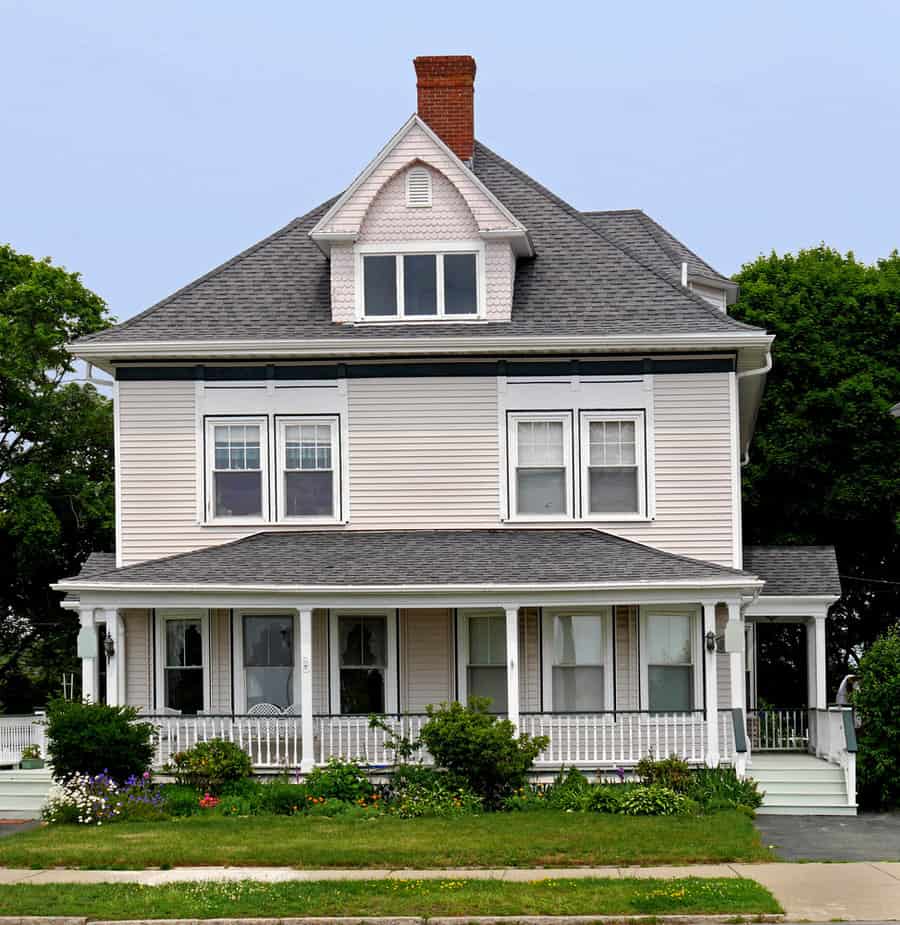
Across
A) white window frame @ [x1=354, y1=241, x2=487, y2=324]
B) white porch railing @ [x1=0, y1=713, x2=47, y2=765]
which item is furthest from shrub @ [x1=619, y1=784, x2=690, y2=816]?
white porch railing @ [x1=0, y1=713, x2=47, y2=765]

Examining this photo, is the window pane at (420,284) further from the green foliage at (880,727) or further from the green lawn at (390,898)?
the green lawn at (390,898)

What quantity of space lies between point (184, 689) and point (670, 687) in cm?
776

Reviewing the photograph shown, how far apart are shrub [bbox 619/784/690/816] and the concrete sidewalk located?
4.21 m

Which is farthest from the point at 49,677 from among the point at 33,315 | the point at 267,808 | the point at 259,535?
the point at 267,808

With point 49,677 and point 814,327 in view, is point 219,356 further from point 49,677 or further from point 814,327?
point 49,677

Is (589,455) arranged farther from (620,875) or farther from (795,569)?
(620,875)

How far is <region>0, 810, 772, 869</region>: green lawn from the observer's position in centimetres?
1831

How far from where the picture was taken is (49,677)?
45469 mm

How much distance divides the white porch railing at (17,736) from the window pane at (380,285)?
38.7ft

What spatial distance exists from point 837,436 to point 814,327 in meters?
2.68

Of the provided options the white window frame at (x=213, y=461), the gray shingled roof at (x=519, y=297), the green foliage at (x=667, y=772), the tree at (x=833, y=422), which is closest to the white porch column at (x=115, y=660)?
the white window frame at (x=213, y=461)

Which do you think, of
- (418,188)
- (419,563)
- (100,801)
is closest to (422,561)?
Result: (419,563)

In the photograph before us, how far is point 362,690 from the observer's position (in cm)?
2656

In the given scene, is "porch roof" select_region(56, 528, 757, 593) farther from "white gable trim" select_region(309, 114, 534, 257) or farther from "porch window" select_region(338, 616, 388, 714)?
"white gable trim" select_region(309, 114, 534, 257)
